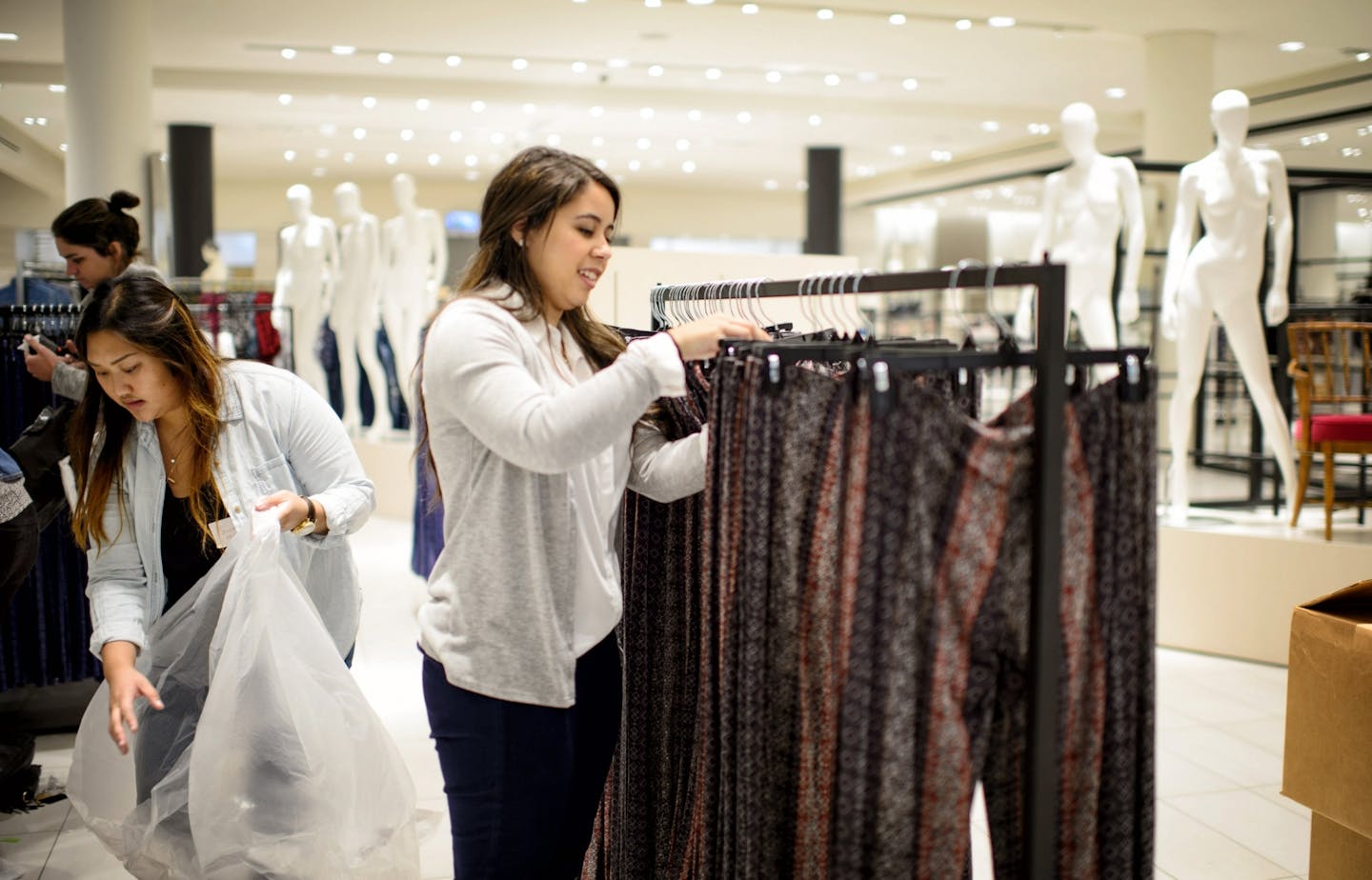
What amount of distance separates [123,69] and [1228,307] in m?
6.65

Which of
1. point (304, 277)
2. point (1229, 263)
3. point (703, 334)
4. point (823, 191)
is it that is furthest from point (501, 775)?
point (823, 191)

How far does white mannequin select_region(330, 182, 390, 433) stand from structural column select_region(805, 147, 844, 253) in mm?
7245

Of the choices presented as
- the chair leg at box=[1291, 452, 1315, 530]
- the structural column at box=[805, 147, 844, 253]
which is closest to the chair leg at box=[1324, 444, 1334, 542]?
the chair leg at box=[1291, 452, 1315, 530]

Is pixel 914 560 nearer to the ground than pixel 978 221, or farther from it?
nearer to the ground

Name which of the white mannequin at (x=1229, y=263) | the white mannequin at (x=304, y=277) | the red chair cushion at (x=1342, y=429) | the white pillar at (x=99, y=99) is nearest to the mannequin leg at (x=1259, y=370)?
the white mannequin at (x=1229, y=263)

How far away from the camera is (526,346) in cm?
157

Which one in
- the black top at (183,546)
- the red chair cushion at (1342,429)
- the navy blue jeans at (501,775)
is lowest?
the navy blue jeans at (501,775)

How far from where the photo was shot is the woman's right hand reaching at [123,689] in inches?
68.7

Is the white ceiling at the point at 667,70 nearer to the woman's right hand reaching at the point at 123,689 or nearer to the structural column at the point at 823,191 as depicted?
the structural column at the point at 823,191

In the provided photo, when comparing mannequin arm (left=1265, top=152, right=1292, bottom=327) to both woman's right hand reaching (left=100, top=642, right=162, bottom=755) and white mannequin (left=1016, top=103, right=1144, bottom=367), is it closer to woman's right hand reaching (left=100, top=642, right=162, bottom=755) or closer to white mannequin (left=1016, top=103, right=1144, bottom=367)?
white mannequin (left=1016, top=103, right=1144, bottom=367)

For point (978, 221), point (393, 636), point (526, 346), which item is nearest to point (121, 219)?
point (393, 636)

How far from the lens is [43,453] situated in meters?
2.81

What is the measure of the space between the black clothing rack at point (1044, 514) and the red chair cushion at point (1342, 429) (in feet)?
13.4

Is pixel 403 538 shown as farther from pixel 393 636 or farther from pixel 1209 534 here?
pixel 1209 534
